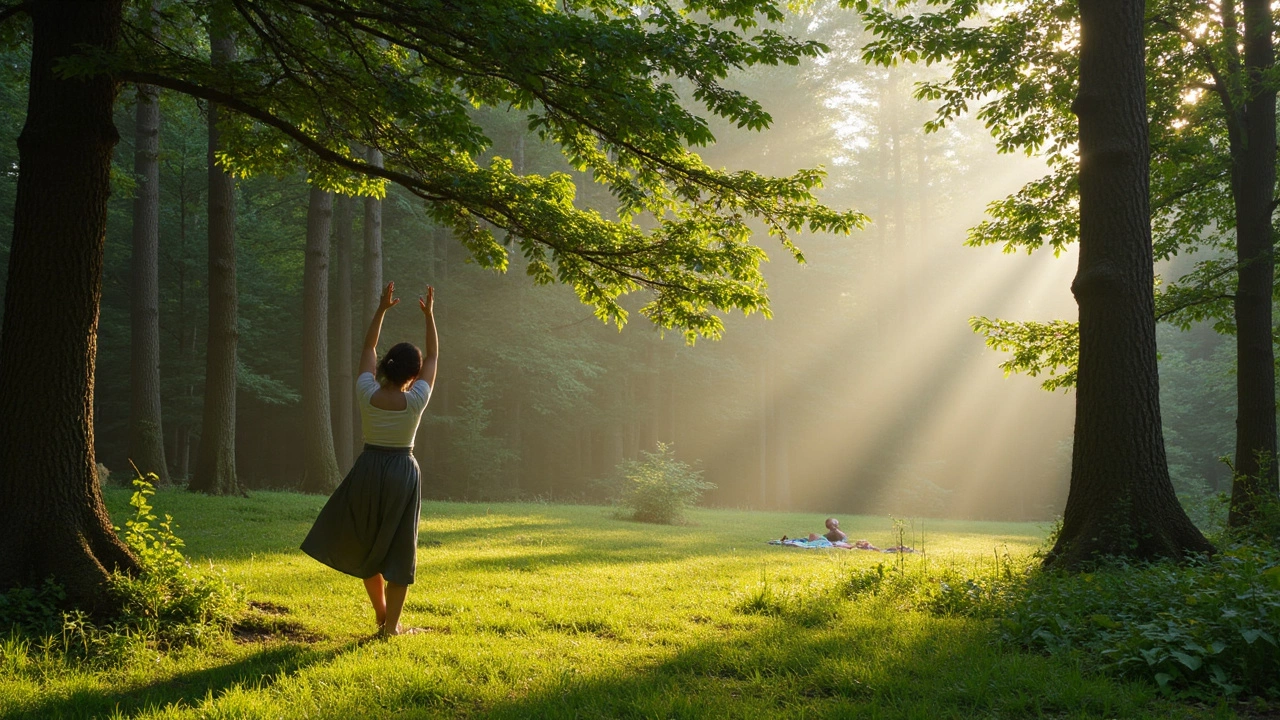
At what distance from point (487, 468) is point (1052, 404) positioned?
2728cm

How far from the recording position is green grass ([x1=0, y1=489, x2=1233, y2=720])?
3.78 meters

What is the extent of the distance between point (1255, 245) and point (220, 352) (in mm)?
16254

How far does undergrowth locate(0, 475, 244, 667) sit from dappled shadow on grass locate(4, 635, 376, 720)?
0.52 m

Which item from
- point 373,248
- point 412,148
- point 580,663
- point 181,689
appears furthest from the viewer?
point 373,248

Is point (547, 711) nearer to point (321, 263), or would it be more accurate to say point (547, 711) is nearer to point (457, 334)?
point (321, 263)

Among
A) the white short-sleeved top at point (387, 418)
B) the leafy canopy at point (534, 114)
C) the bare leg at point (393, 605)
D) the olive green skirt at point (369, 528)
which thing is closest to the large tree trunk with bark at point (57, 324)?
the leafy canopy at point (534, 114)

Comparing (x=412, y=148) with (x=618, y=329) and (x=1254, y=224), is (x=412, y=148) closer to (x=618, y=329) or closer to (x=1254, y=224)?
(x=618, y=329)

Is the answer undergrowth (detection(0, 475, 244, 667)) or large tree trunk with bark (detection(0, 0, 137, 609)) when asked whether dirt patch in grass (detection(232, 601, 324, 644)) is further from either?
large tree trunk with bark (detection(0, 0, 137, 609))

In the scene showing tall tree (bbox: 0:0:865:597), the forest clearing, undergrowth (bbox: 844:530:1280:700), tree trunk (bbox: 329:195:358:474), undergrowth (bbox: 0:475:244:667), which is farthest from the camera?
tree trunk (bbox: 329:195:358:474)

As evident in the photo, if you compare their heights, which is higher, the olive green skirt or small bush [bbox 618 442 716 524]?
the olive green skirt

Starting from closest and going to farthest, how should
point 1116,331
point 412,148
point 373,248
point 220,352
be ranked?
point 412,148 < point 1116,331 < point 220,352 < point 373,248

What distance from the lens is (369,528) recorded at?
195 inches

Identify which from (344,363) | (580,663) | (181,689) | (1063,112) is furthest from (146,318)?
(1063,112)

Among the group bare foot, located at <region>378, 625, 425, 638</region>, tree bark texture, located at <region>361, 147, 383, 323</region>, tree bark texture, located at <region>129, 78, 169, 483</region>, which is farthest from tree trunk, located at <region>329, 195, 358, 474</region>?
bare foot, located at <region>378, 625, 425, 638</region>
